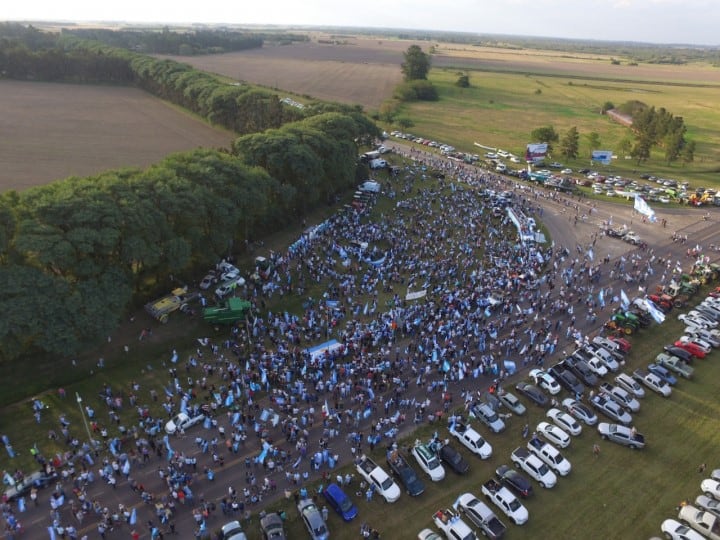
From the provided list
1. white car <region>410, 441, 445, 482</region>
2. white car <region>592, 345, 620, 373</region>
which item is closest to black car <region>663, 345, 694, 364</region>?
white car <region>592, 345, 620, 373</region>

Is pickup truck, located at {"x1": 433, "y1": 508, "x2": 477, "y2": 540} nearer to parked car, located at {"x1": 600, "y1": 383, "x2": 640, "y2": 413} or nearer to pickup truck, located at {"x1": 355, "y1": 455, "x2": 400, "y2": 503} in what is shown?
pickup truck, located at {"x1": 355, "y1": 455, "x2": 400, "y2": 503}

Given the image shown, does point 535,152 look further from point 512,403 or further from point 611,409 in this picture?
point 512,403

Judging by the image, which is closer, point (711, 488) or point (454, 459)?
point (711, 488)

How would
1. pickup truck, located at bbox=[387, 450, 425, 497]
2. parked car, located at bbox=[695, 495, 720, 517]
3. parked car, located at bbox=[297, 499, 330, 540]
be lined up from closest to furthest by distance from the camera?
1. parked car, located at bbox=[297, 499, 330, 540]
2. parked car, located at bbox=[695, 495, 720, 517]
3. pickup truck, located at bbox=[387, 450, 425, 497]

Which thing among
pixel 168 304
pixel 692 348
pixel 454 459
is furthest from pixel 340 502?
pixel 692 348

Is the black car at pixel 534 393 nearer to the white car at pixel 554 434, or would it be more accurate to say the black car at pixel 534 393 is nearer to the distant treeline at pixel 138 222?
the white car at pixel 554 434
